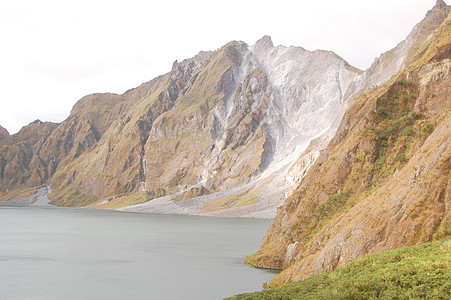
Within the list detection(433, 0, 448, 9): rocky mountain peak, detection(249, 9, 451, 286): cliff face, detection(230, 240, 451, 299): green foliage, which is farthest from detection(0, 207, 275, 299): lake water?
detection(433, 0, 448, 9): rocky mountain peak

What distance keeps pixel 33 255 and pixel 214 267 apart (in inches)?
1235

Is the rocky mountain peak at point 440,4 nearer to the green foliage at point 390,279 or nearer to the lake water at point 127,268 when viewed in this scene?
the lake water at point 127,268

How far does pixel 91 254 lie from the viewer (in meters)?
67.8

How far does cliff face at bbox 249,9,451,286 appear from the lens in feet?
87.8

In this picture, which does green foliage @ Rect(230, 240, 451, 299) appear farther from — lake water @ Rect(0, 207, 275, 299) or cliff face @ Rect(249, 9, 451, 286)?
lake water @ Rect(0, 207, 275, 299)

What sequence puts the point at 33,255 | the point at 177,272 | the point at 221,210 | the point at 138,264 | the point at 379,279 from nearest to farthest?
the point at 379,279 → the point at 177,272 → the point at 138,264 → the point at 33,255 → the point at 221,210

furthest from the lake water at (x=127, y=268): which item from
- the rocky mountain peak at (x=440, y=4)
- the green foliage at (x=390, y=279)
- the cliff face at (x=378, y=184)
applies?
the rocky mountain peak at (x=440, y=4)

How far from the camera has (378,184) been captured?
3756cm

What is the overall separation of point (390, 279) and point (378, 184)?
838 inches

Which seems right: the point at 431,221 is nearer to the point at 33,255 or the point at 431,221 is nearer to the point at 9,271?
the point at 9,271

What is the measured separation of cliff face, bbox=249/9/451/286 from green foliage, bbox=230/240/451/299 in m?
4.50

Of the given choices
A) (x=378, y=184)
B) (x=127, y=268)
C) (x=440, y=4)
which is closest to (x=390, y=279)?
(x=378, y=184)

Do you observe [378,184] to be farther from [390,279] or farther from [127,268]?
[127,268]

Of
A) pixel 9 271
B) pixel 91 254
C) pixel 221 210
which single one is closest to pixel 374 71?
pixel 221 210
